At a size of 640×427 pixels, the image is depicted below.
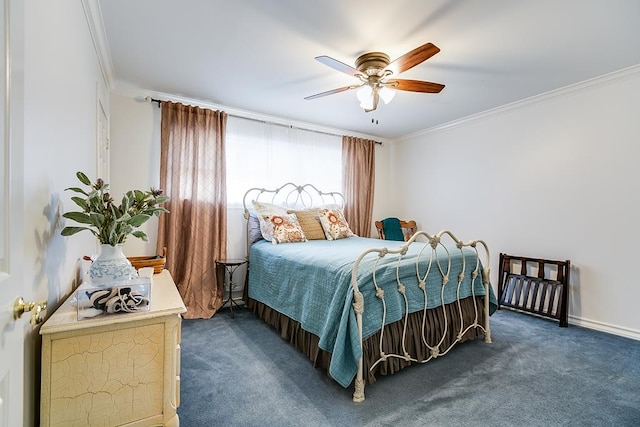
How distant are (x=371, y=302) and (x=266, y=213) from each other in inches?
75.2

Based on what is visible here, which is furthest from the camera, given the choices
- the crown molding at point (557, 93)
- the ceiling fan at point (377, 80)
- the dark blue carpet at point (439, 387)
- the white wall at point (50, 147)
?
the crown molding at point (557, 93)

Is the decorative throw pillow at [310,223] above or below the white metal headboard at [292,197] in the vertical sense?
below

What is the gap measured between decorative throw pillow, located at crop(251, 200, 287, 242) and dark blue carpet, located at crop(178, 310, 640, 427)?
1.10m

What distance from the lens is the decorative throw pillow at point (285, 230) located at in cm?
329

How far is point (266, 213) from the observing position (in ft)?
11.4

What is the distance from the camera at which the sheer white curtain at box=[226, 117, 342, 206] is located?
370cm

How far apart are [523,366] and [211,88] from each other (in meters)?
3.63

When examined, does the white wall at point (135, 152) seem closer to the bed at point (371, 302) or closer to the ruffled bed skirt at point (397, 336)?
the bed at point (371, 302)

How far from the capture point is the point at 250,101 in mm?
3439

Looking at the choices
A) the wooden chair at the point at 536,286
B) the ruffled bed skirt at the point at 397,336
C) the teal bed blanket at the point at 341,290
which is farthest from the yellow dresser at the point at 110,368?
the wooden chair at the point at 536,286

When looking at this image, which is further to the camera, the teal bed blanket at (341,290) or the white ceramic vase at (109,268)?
the teal bed blanket at (341,290)

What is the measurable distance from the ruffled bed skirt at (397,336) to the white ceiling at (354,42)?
6.57 ft

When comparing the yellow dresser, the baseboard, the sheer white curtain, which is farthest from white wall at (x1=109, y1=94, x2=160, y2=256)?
the baseboard

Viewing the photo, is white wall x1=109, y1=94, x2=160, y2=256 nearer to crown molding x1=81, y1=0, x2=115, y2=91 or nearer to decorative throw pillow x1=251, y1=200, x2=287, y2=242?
crown molding x1=81, y1=0, x2=115, y2=91
